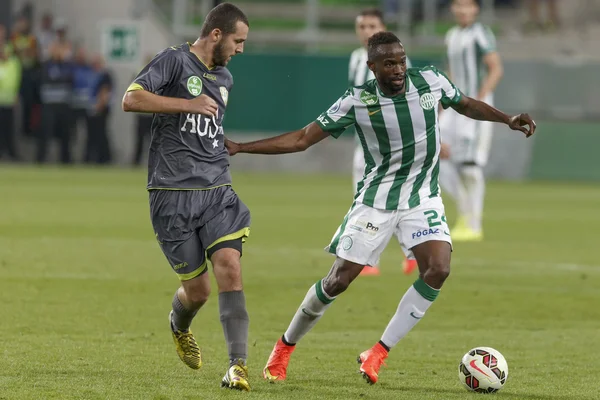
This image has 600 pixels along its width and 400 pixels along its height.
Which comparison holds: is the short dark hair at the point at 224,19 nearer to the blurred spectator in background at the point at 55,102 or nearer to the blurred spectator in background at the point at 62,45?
the blurred spectator in background at the point at 62,45

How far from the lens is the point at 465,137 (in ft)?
48.2

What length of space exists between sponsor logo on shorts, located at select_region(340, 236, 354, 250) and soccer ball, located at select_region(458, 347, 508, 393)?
916 millimetres

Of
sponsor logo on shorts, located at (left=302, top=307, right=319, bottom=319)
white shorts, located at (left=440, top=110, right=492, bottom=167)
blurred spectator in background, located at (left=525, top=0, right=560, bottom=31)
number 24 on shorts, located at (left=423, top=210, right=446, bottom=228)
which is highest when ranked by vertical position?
number 24 on shorts, located at (left=423, top=210, right=446, bottom=228)

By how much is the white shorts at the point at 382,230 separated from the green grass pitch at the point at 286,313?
0.67m

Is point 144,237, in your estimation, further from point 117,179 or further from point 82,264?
point 117,179

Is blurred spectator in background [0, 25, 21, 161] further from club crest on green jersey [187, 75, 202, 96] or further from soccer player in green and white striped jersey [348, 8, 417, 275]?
club crest on green jersey [187, 75, 202, 96]

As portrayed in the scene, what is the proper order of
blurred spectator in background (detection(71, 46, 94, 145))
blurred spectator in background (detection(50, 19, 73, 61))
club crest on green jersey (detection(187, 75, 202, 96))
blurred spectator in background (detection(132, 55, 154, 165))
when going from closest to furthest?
club crest on green jersey (detection(187, 75, 202, 96))
blurred spectator in background (detection(50, 19, 73, 61))
blurred spectator in background (detection(71, 46, 94, 145))
blurred spectator in background (detection(132, 55, 154, 165))

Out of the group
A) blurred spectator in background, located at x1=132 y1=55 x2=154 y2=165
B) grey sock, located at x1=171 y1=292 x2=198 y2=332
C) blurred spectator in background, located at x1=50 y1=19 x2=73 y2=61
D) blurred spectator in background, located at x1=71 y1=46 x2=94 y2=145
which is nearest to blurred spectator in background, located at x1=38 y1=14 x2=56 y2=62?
blurred spectator in background, located at x1=50 y1=19 x2=73 y2=61

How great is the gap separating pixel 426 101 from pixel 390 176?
47 centimetres

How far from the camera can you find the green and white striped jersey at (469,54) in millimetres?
14625

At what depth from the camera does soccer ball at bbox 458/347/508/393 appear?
6.64 metres

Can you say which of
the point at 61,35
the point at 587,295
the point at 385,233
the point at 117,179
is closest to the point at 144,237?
the point at 587,295

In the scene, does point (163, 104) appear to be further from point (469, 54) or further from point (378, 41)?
point (469, 54)

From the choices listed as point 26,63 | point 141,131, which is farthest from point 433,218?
point 26,63
